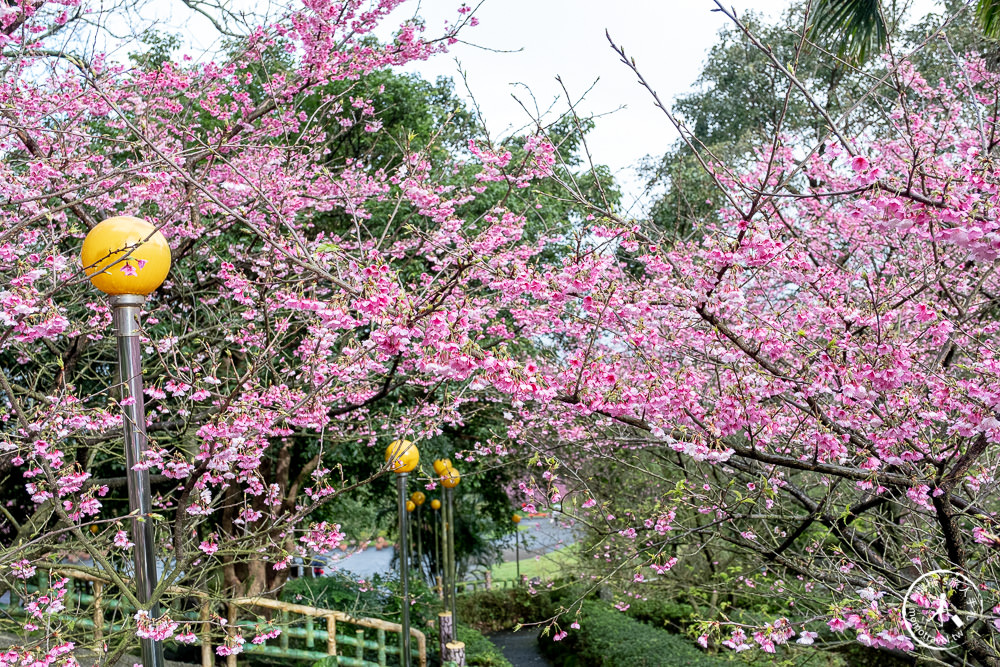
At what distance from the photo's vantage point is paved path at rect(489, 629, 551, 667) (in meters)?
11.7

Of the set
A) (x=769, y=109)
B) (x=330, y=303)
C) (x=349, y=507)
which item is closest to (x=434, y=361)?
(x=330, y=303)

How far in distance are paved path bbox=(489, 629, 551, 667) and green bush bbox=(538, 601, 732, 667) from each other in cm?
28

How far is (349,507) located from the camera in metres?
16.9

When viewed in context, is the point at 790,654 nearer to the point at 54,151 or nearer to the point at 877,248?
the point at 877,248

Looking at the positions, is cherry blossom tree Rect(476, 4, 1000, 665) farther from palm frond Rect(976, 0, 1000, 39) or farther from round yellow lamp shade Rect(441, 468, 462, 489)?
round yellow lamp shade Rect(441, 468, 462, 489)

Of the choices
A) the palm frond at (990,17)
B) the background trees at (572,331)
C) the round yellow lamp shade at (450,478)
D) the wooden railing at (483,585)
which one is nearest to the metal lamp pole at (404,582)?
the background trees at (572,331)

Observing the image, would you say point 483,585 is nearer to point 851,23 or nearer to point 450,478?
point 450,478

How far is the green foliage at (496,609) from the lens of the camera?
14117 millimetres

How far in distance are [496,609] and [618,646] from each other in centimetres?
643

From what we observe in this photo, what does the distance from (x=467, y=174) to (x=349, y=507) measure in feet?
31.8

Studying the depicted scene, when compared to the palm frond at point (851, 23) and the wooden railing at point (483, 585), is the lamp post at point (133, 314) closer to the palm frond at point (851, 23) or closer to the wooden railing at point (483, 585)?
the palm frond at point (851, 23)

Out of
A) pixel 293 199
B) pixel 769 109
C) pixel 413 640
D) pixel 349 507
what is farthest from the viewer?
pixel 349 507

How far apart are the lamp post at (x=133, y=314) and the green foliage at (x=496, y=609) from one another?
1210cm

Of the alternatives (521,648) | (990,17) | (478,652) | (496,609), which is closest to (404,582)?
(478,652)
